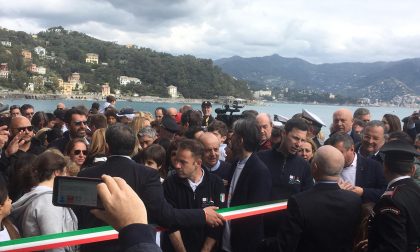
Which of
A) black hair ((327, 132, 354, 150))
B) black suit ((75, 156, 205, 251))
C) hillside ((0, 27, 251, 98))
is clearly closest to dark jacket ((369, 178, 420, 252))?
black suit ((75, 156, 205, 251))

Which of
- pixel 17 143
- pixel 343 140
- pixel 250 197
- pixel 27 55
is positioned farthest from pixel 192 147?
pixel 27 55

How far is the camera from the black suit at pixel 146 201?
2.77m

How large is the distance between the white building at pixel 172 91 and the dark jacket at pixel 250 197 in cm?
8362

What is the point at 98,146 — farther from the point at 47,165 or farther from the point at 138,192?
the point at 138,192

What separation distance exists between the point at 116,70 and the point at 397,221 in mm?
102234

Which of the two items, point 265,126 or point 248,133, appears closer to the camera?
point 248,133

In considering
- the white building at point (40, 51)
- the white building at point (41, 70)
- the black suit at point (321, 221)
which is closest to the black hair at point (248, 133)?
the black suit at point (321, 221)

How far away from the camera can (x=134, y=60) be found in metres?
108

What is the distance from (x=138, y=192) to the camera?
110 inches

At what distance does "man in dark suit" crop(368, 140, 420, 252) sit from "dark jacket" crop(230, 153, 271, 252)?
0.97 m

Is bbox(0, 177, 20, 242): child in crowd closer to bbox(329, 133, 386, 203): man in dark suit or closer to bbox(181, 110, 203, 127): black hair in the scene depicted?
bbox(329, 133, 386, 203): man in dark suit

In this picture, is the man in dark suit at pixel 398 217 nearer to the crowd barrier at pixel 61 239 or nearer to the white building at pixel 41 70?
the crowd barrier at pixel 61 239

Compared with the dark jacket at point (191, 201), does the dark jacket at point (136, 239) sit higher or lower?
higher

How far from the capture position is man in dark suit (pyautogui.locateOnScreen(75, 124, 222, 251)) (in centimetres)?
277
